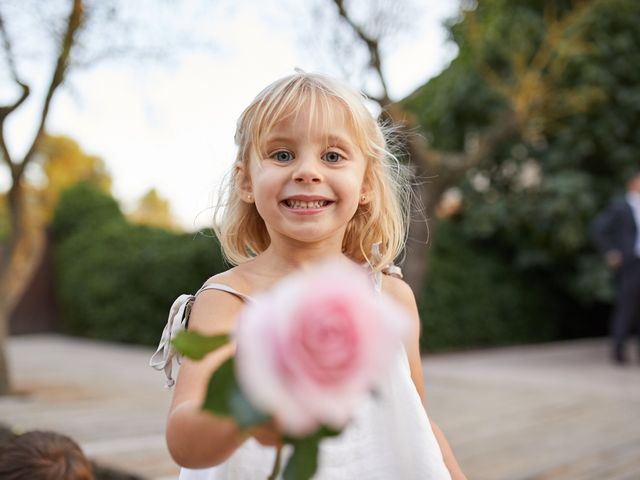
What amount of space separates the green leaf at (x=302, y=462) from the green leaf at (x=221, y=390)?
66 millimetres

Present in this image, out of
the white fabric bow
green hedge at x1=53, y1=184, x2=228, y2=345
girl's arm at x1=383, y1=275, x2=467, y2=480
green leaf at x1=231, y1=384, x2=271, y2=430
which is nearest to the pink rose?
green leaf at x1=231, y1=384, x2=271, y2=430

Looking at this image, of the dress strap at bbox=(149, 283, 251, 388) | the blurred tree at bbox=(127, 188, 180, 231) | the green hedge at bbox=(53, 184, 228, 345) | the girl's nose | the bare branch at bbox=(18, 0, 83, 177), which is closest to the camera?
the girl's nose

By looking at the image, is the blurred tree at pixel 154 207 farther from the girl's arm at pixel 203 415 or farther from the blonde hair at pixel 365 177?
the girl's arm at pixel 203 415

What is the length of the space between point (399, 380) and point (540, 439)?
124 inches

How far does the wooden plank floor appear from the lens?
11.8 ft

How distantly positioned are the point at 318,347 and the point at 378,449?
844 millimetres

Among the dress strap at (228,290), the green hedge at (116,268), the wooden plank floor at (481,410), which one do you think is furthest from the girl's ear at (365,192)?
the green hedge at (116,268)

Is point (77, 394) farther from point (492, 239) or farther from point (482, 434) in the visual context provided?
point (492, 239)

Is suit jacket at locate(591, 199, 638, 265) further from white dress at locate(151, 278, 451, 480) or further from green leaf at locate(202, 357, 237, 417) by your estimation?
green leaf at locate(202, 357, 237, 417)

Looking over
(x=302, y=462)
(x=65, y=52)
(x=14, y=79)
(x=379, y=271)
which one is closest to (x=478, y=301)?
(x=65, y=52)

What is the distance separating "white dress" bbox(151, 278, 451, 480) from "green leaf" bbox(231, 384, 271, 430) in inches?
27.9

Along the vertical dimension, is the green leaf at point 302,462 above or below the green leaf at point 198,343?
below

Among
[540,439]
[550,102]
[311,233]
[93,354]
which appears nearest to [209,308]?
[311,233]

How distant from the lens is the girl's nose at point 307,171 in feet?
3.89
